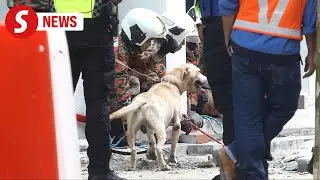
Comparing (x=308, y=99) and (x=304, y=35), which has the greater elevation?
(x=304, y=35)

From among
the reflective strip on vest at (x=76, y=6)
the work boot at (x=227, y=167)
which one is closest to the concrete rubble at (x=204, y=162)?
the work boot at (x=227, y=167)

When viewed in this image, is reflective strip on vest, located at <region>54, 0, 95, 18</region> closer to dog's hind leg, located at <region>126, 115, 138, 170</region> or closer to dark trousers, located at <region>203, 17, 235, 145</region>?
dark trousers, located at <region>203, 17, 235, 145</region>

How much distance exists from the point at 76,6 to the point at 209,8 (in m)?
0.95

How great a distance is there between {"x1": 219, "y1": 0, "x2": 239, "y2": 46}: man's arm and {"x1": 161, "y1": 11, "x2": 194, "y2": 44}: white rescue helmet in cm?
340

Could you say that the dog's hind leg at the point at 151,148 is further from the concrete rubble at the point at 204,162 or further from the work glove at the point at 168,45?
the work glove at the point at 168,45

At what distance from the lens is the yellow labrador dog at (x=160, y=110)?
699cm

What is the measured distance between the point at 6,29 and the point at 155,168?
457cm

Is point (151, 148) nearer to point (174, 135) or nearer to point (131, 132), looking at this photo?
point (174, 135)

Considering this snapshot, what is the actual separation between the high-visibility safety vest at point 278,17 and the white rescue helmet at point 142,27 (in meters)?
3.20

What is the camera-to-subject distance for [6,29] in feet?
9.10

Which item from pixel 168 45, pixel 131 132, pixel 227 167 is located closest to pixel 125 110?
pixel 131 132

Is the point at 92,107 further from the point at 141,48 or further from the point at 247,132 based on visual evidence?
the point at 141,48

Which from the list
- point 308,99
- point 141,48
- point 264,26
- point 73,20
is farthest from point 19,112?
point 308,99

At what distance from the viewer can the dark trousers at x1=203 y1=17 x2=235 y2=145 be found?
5.21m
